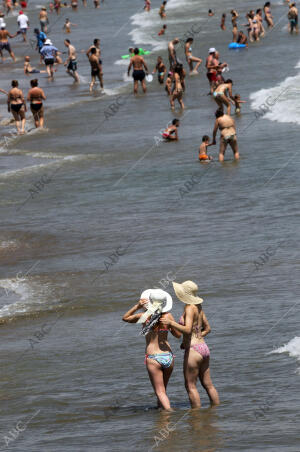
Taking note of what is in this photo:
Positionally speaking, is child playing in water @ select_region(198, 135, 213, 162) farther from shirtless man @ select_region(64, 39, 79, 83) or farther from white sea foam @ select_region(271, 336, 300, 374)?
shirtless man @ select_region(64, 39, 79, 83)

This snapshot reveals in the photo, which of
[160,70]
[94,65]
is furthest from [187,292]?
[160,70]

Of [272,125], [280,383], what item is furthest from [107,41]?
[280,383]

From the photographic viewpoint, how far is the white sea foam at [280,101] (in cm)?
2846

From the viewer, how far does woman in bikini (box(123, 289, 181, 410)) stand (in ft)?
29.6

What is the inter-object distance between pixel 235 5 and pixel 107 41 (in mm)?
14918

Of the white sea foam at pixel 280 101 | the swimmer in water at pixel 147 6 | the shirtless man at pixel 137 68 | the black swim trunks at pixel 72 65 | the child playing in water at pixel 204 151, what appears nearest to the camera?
the child playing in water at pixel 204 151

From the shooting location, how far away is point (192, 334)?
29.9ft

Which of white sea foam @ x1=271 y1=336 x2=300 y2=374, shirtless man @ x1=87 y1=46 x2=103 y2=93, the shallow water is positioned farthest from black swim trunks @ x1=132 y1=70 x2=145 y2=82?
white sea foam @ x1=271 y1=336 x2=300 y2=374

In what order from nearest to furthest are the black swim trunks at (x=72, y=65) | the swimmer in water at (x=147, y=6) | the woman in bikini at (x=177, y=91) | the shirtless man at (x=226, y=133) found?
the shirtless man at (x=226, y=133) → the woman in bikini at (x=177, y=91) → the black swim trunks at (x=72, y=65) → the swimmer in water at (x=147, y=6)

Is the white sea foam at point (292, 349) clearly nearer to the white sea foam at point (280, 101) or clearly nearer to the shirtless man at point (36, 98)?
the white sea foam at point (280, 101)

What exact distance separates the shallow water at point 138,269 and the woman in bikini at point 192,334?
0.35 metres

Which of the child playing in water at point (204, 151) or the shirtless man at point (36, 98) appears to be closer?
the child playing in water at point (204, 151)

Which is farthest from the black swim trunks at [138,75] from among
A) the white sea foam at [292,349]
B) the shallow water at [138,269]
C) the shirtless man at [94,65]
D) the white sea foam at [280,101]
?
the white sea foam at [292,349]

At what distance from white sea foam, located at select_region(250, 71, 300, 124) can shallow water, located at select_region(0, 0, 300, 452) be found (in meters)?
0.12
